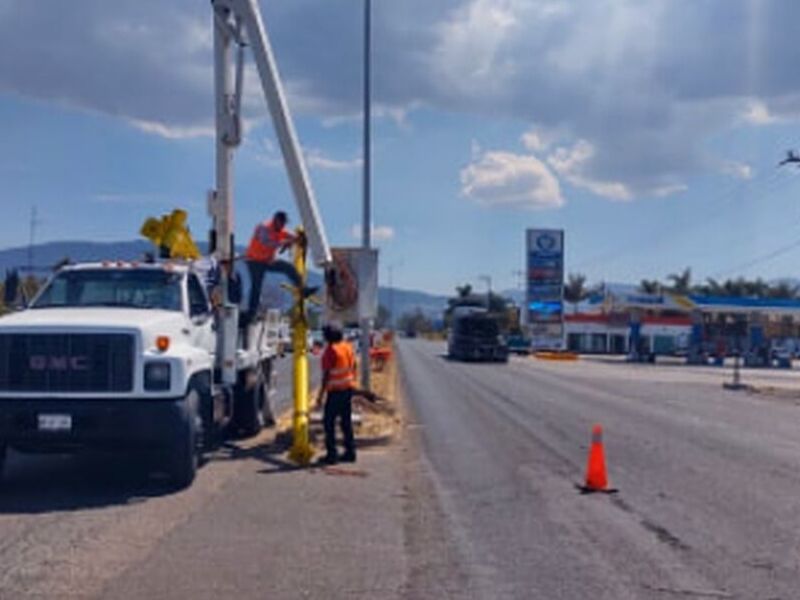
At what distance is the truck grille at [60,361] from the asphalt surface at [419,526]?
112cm

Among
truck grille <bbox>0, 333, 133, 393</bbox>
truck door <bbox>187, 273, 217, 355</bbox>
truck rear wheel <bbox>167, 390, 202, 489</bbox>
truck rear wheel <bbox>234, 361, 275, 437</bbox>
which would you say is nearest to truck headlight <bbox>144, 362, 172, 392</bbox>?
truck grille <bbox>0, 333, 133, 393</bbox>

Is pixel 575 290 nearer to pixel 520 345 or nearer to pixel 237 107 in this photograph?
pixel 520 345

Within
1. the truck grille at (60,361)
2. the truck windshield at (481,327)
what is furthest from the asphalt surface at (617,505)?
the truck windshield at (481,327)

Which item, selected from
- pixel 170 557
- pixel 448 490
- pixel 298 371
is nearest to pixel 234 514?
pixel 170 557

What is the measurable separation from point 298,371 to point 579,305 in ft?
414

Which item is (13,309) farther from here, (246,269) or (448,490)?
(448,490)

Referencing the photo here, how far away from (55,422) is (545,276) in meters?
79.0

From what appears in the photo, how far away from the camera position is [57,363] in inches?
507

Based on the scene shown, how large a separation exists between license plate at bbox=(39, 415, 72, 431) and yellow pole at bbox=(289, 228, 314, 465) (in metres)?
3.76

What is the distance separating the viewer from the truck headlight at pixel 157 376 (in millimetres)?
12930

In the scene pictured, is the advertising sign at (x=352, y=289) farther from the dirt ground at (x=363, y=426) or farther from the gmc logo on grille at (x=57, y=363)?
the gmc logo on grille at (x=57, y=363)

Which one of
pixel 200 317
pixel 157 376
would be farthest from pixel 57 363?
pixel 200 317

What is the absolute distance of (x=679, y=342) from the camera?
368 feet

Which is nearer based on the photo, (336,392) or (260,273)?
(336,392)
